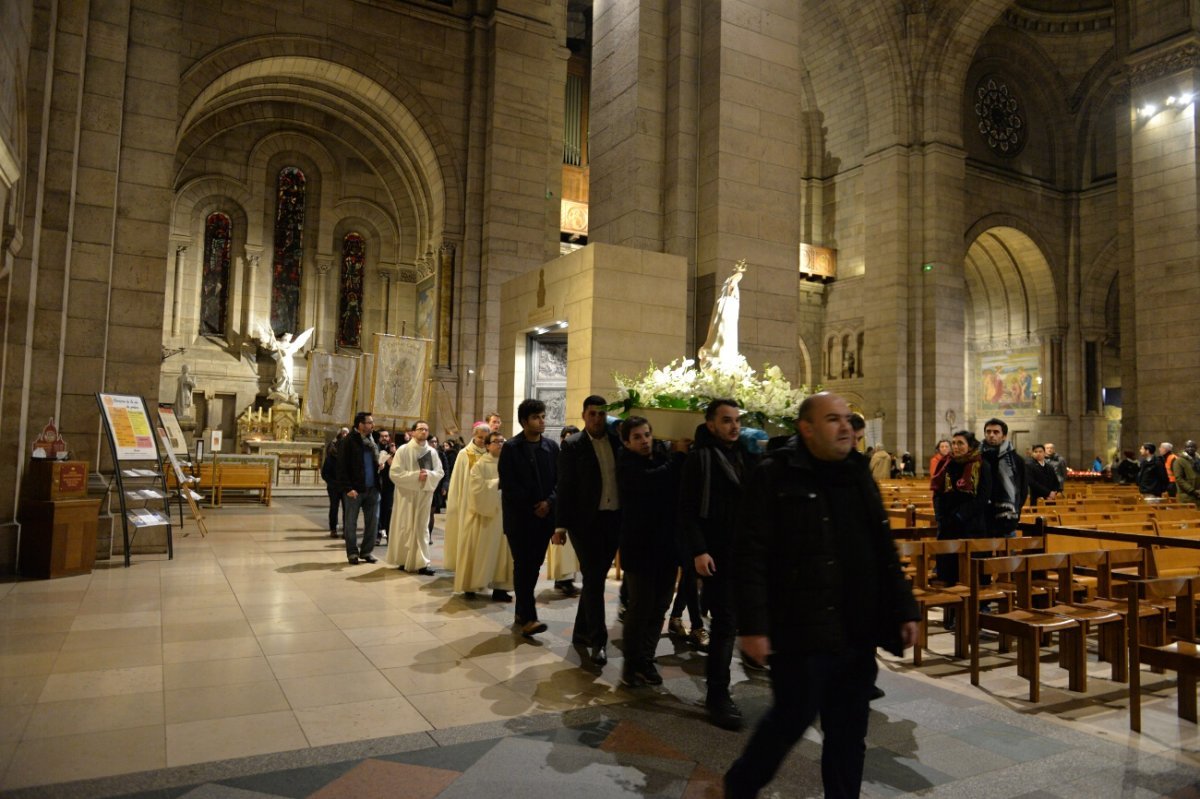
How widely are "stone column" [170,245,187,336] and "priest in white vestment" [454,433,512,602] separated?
1812 centimetres

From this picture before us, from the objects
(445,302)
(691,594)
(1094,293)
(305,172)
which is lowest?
(691,594)

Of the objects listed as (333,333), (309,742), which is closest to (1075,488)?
(309,742)

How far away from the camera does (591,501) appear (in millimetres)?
5105

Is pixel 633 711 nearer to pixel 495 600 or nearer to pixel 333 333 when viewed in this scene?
pixel 495 600

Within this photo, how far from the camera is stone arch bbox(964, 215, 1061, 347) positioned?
91.4 feet

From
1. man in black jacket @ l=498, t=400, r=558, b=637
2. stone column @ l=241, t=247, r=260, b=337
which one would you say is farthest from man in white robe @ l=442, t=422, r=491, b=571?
stone column @ l=241, t=247, r=260, b=337

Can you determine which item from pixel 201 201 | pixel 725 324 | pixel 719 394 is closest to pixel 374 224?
pixel 201 201

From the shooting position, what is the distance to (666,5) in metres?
11.8

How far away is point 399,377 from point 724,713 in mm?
10862

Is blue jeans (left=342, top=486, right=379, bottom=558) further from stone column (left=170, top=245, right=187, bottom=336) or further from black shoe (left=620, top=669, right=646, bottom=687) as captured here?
stone column (left=170, top=245, right=187, bottom=336)

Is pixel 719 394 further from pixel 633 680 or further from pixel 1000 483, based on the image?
pixel 1000 483

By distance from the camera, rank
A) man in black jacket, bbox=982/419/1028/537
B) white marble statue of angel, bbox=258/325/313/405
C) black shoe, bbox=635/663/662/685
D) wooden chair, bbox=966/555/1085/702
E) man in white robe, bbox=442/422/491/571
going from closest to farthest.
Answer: wooden chair, bbox=966/555/1085/702 → black shoe, bbox=635/663/662/685 → man in black jacket, bbox=982/419/1028/537 → man in white robe, bbox=442/422/491/571 → white marble statue of angel, bbox=258/325/313/405

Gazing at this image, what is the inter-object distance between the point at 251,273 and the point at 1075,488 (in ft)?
68.4

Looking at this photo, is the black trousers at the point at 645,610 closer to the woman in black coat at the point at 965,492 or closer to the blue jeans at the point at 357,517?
the woman in black coat at the point at 965,492
